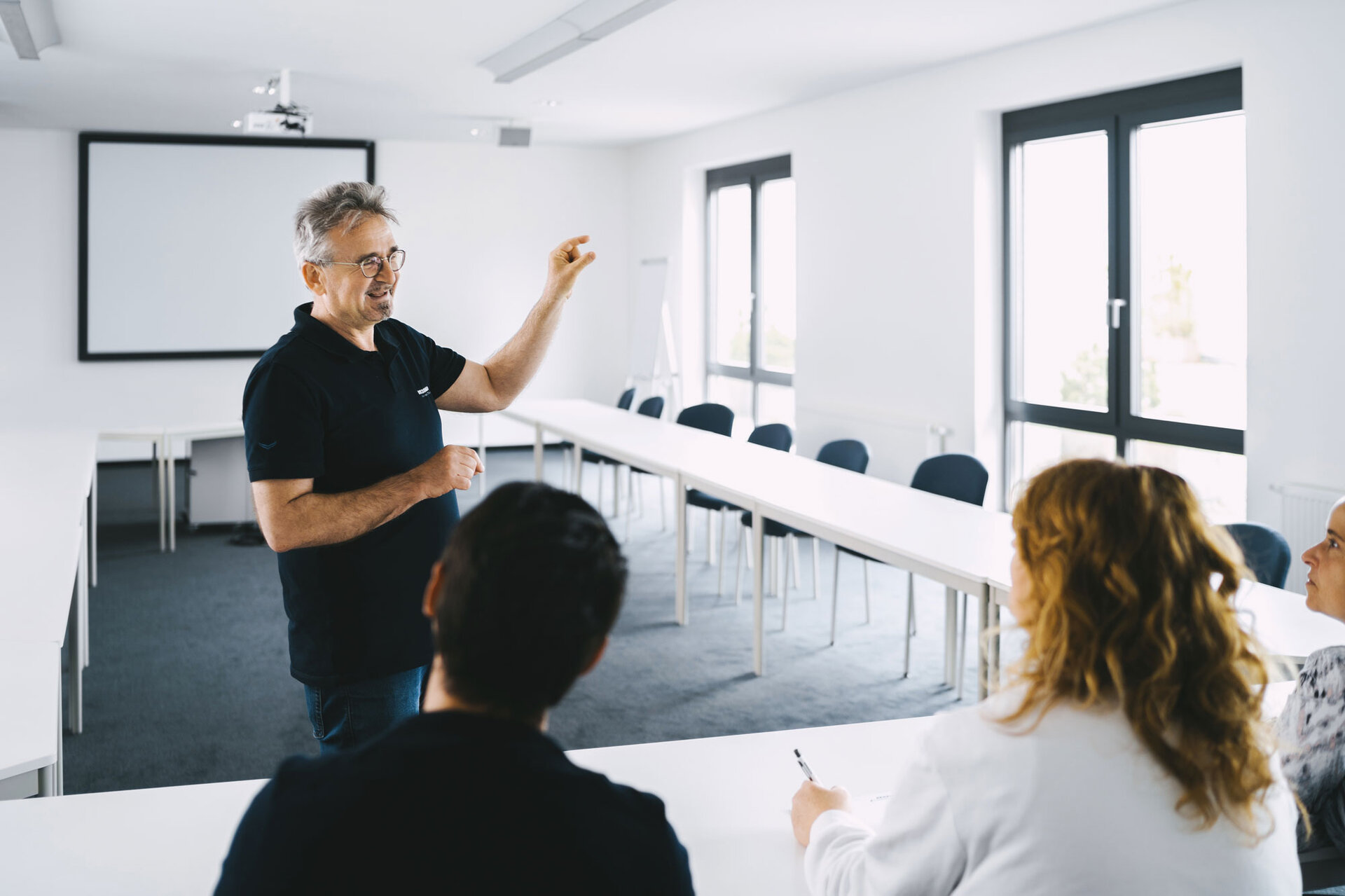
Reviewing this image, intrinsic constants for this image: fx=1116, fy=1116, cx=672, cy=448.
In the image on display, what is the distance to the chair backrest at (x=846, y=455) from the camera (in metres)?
5.07

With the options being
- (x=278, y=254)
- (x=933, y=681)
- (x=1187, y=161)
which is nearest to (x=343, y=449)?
(x=933, y=681)

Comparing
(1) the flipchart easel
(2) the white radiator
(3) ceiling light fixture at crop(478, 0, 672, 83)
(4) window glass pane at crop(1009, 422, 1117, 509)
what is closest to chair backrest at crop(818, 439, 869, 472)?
(4) window glass pane at crop(1009, 422, 1117, 509)

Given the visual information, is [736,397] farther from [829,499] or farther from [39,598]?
[39,598]

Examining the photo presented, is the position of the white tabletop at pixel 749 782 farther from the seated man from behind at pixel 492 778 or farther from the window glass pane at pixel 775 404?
the window glass pane at pixel 775 404

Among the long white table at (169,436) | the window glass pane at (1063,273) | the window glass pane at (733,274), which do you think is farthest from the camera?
the window glass pane at (733,274)

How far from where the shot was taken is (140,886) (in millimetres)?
1431

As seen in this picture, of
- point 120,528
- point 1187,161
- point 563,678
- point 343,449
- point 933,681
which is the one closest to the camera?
point 563,678

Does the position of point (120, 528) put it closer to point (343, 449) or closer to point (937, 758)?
point (343, 449)

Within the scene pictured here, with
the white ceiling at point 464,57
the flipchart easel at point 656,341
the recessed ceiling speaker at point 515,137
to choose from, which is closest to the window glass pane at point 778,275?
the white ceiling at point 464,57

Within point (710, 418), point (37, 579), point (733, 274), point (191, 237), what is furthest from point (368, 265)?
point (191, 237)

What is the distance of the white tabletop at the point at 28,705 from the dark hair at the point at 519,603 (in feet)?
3.50

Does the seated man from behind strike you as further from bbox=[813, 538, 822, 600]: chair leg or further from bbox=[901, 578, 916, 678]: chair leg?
bbox=[813, 538, 822, 600]: chair leg

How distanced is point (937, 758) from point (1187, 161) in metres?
4.94

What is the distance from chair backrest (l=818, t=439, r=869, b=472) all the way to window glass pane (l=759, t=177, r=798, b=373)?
322cm
